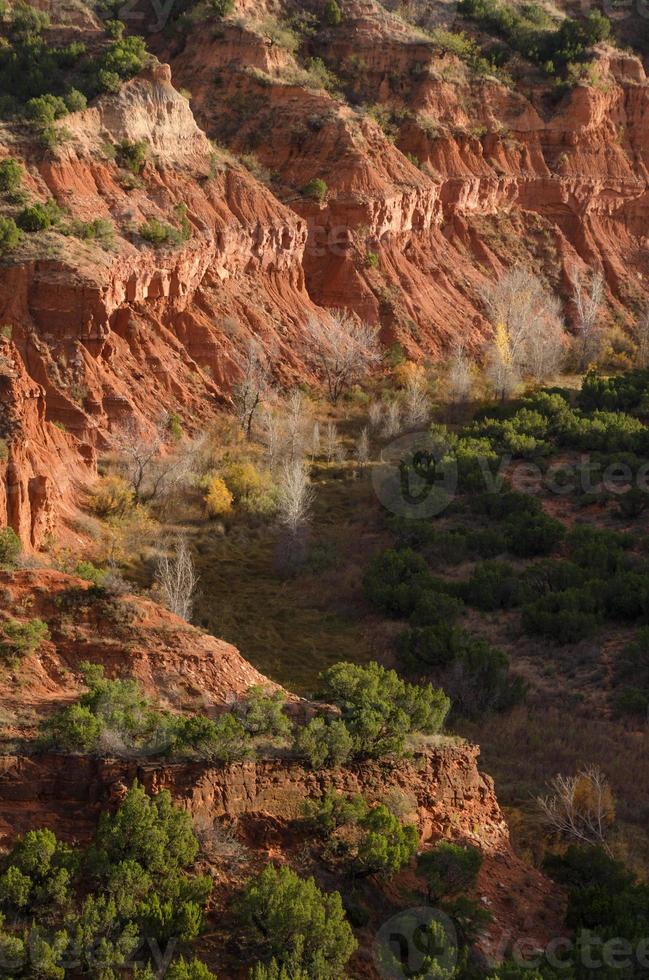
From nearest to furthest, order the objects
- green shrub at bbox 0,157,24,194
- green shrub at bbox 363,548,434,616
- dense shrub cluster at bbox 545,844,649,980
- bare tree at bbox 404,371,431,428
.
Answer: dense shrub cluster at bbox 545,844,649,980
green shrub at bbox 363,548,434,616
green shrub at bbox 0,157,24,194
bare tree at bbox 404,371,431,428

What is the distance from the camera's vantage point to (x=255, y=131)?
4950cm

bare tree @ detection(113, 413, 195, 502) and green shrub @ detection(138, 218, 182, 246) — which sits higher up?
green shrub @ detection(138, 218, 182, 246)

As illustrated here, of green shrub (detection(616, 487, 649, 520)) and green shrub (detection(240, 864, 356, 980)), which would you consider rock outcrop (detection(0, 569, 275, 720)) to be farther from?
green shrub (detection(616, 487, 649, 520))

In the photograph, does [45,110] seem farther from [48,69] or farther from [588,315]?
[588,315]

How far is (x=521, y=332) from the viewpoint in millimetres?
49250

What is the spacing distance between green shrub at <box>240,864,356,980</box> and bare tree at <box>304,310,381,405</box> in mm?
31919

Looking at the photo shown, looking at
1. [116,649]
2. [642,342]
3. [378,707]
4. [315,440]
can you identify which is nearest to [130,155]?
[315,440]

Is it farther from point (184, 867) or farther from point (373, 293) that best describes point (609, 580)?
point (373, 293)

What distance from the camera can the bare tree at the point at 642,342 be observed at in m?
53.5

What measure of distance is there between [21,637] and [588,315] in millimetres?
42670

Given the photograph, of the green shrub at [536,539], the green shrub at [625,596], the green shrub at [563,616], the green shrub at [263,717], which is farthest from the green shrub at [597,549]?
the green shrub at [263,717]

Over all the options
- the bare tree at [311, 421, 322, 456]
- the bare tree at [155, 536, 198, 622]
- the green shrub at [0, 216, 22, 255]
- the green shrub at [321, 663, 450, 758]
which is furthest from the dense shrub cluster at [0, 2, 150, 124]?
the green shrub at [321, 663, 450, 758]

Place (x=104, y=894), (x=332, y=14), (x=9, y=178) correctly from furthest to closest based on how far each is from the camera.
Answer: (x=332, y=14)
(x=9, y=178)
(x=104, y=894)

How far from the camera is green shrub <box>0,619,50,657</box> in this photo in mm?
14898
